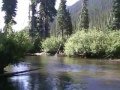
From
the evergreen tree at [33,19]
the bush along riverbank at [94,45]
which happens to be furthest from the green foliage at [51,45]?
the evergreen tree at [33,19]

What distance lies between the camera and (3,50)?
31906 millimetres

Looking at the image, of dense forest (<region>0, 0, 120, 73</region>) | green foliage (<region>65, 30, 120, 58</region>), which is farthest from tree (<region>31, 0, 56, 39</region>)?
green foliage (<region>65, 30, 120, 58</region>)

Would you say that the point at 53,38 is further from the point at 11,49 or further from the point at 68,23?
the point at 11,49

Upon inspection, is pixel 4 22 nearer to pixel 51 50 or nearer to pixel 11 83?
pixel 51 50

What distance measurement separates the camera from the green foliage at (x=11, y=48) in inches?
1265

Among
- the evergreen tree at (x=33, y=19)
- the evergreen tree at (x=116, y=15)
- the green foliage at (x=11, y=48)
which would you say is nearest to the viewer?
the green foliage at (x=11, y=48)

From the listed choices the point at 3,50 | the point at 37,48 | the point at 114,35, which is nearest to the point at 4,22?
the point at 37,48

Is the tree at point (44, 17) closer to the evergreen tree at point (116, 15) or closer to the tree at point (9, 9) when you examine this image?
the tree at point (9, 9)

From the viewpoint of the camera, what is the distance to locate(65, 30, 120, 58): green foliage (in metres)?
64.1

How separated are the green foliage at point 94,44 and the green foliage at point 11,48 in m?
30.6

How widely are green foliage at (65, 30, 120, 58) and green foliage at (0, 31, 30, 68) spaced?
100 feet

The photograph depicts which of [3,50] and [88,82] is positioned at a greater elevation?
[3,50]

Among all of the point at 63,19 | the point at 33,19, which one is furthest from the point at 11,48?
the point at 63,19

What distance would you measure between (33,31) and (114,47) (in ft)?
96.3
